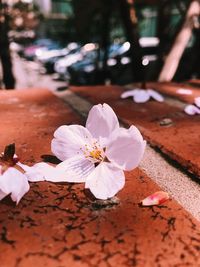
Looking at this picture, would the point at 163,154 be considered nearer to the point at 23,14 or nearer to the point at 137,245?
the point at 137,245

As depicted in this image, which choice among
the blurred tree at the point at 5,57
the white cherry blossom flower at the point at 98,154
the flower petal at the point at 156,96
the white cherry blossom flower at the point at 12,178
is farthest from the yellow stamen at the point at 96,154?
the blurred tree at the point at 5,57

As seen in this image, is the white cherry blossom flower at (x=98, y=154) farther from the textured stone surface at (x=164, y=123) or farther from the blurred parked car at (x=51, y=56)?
the blurred parked car at (x=51, y=56)

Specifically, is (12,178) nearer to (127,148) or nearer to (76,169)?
(76,169)

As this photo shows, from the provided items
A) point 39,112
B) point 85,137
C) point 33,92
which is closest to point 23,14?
point 33,92

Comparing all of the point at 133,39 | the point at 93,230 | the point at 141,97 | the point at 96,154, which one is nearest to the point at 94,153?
the point at 96,154

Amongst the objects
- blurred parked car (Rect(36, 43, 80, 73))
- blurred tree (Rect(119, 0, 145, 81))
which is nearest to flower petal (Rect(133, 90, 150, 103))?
blurred tree (Rect(119, 0, 145, 81))
